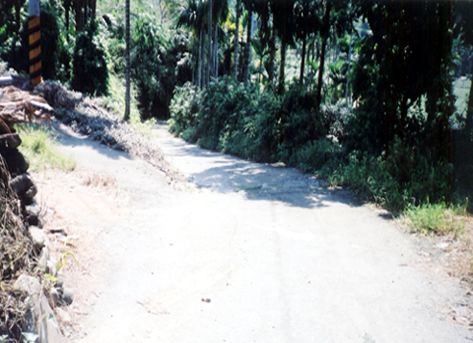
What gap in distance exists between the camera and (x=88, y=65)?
73.2 ft

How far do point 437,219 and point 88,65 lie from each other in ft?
62.2

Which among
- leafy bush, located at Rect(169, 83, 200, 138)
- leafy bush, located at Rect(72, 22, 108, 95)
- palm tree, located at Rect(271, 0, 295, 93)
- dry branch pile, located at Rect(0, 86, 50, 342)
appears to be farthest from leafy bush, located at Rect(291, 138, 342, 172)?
leafy bush, located at Rect(169, 83, 200, 138)

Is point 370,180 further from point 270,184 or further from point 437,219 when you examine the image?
point 270,184

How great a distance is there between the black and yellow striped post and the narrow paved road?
6578 mm

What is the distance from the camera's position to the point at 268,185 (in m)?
12.1

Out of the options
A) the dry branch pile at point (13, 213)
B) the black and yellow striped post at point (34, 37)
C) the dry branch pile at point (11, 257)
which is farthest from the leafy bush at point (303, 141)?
the black and yellow striped post at point (34, 37)

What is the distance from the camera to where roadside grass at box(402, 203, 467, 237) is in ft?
23.5

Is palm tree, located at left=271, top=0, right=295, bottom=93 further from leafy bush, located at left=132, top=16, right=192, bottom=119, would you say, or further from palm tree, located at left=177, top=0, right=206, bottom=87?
leafy bush, located at left=132, top=16, right=192, bottom=119

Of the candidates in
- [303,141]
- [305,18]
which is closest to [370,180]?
[303,141]

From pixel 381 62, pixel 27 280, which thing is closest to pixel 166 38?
pixel 381 62

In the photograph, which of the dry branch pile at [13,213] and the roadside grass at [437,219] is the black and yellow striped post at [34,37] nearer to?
the dry branch pile at [13,213]

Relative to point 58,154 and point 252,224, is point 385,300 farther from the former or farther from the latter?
point 58,154

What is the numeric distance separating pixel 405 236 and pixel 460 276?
159 centimetres

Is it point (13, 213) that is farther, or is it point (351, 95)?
point (351, 95)
